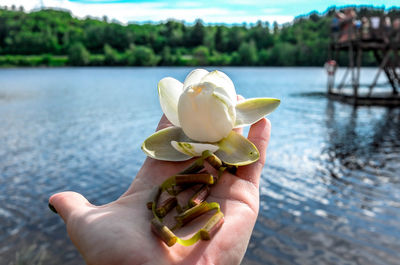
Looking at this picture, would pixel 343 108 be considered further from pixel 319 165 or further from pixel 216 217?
pixel 216 217

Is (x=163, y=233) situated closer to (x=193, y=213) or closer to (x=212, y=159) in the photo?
(x=193, y=213)

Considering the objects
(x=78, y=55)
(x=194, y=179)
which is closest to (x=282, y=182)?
(x=194, y=179)

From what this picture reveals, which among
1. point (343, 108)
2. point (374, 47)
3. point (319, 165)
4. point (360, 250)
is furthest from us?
point (343, 108)

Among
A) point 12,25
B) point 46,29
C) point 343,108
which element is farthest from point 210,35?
point 343,108

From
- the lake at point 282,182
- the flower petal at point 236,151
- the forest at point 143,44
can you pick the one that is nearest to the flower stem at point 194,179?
the flower petal at point 236,151

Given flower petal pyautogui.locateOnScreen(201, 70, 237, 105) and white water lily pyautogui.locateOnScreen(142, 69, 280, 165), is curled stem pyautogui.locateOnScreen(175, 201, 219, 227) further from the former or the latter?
flower petal pyautogui.locateOnScreen(201, 70, 237, 105)

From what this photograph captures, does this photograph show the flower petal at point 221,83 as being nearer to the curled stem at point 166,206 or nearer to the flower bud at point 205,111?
the flower bud at point 205,111

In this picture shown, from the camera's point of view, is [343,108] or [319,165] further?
[343,108]

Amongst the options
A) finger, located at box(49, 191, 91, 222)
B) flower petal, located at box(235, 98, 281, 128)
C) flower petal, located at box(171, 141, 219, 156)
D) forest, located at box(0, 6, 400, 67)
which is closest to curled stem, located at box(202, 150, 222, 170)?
flower petal, located at box(171, 141, 219, 156)
